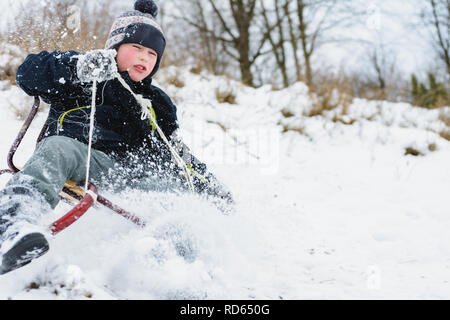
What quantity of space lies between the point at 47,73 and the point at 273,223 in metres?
1.76

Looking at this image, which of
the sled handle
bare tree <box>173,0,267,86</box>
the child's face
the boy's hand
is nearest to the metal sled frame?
the sled handle

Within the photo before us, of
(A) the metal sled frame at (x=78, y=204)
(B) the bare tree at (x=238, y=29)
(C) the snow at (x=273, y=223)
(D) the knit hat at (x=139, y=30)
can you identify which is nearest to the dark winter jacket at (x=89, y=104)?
(A) the metal sled frame at (x=78, y=204)

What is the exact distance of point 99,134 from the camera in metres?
1.95

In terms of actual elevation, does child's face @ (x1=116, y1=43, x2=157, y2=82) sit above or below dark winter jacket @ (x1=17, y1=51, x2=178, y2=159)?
above

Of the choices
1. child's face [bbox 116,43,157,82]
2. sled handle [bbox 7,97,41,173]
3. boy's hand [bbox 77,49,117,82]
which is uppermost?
child's face [bbox 116,43,157,82]

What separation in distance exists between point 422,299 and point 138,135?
165cm

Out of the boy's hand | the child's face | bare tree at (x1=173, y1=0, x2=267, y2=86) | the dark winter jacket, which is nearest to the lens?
the boy's hand

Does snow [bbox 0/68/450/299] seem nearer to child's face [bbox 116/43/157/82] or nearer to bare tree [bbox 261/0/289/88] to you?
child's face [bbox 116/43/157/82]

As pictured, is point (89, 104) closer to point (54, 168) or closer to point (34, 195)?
point (54, 168)

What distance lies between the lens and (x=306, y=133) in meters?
4.75

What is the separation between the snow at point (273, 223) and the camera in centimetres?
151

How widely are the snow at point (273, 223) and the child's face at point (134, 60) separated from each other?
2.26 feet

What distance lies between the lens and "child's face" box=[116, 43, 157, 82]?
207 centimetres
